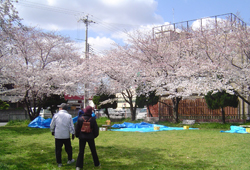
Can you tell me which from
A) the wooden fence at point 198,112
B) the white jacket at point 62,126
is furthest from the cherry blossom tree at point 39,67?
the white jacket at point 62,126

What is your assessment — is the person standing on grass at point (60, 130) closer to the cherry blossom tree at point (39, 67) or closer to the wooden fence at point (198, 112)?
the cherry blossom tree at point (39, 67)

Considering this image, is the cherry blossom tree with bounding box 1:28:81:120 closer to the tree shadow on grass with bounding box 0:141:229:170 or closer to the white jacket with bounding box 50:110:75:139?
the tree shadow on grass with bounding box 0:141:229:170

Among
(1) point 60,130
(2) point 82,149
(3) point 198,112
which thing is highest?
(1) point 60,130

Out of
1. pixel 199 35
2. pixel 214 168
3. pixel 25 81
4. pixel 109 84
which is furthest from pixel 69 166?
pixel 109 84

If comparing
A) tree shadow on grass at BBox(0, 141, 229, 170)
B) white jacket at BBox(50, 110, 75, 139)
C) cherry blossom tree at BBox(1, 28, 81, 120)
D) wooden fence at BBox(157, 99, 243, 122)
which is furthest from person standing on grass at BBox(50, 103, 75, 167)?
wooden fence at BBox(157, 99, 243, 122)

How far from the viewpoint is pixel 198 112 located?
62.1ft

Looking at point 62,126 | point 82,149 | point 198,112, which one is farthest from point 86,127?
point 198,112

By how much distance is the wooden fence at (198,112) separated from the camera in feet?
57.0

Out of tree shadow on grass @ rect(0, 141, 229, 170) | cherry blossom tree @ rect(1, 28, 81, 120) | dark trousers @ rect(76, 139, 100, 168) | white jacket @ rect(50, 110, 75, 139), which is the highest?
cherry blossom tree @ rect(1, 28, 81, 120)

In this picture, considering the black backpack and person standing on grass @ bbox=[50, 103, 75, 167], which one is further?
person standing on grass @ bbox=[50, 103, 75, 167]

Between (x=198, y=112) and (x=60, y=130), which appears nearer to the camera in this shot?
(x=60, y=130)

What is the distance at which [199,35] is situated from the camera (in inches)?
597

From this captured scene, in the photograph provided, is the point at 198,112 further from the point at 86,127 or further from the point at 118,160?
the point at 86,127

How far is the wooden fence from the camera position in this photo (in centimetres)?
1738
